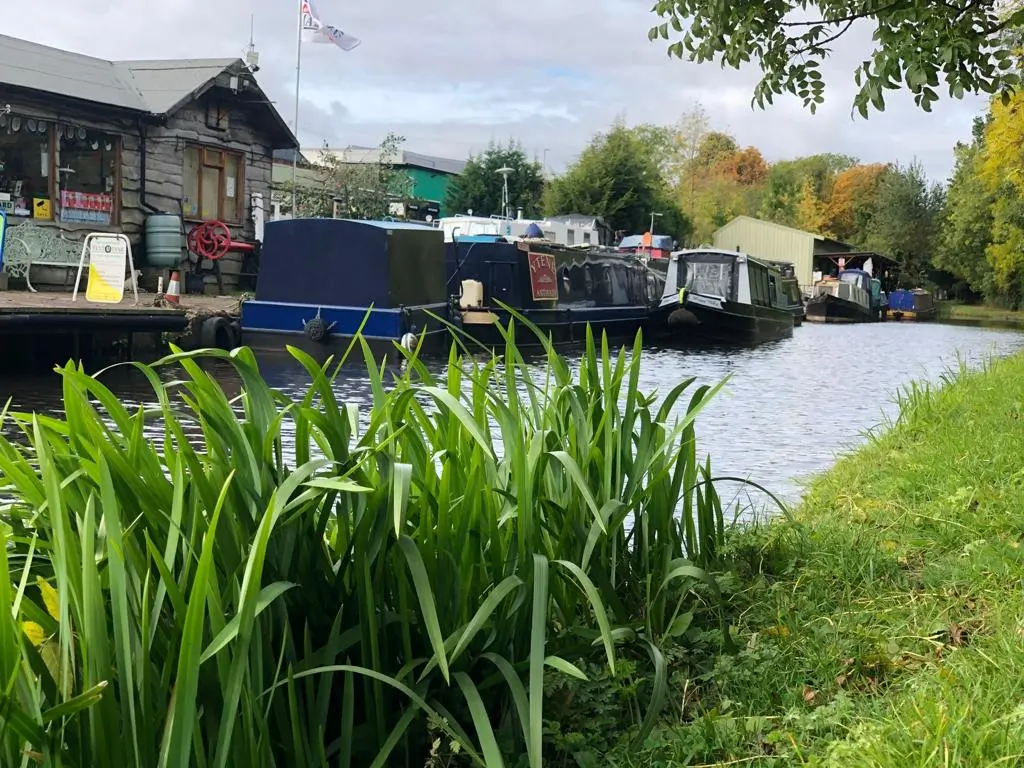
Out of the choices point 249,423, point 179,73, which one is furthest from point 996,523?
point 179,73

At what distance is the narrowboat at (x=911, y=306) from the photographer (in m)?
47.6

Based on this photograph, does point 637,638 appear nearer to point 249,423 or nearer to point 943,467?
point 249,423

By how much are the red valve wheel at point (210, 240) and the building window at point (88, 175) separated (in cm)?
144

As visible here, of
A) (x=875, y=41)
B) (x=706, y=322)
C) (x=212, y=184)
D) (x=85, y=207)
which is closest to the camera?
(x=875, y=41)

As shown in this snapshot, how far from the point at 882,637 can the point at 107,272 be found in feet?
40.7

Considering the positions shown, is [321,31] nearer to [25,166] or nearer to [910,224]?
[25,166]

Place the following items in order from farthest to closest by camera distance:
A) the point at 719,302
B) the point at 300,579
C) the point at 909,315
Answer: the point at 909,315
the point at 719,302
the point at 300,579

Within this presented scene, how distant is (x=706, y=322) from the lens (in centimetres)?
2431

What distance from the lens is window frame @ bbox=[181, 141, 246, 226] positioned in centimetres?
1995

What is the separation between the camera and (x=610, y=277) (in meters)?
24.2

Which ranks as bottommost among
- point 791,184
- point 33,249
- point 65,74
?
point 33,249

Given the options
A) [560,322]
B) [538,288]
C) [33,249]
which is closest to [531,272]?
[538,288]

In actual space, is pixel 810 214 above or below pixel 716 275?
above

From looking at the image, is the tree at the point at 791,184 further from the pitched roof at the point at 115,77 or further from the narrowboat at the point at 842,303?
the pitched roof at the point at 115,77
